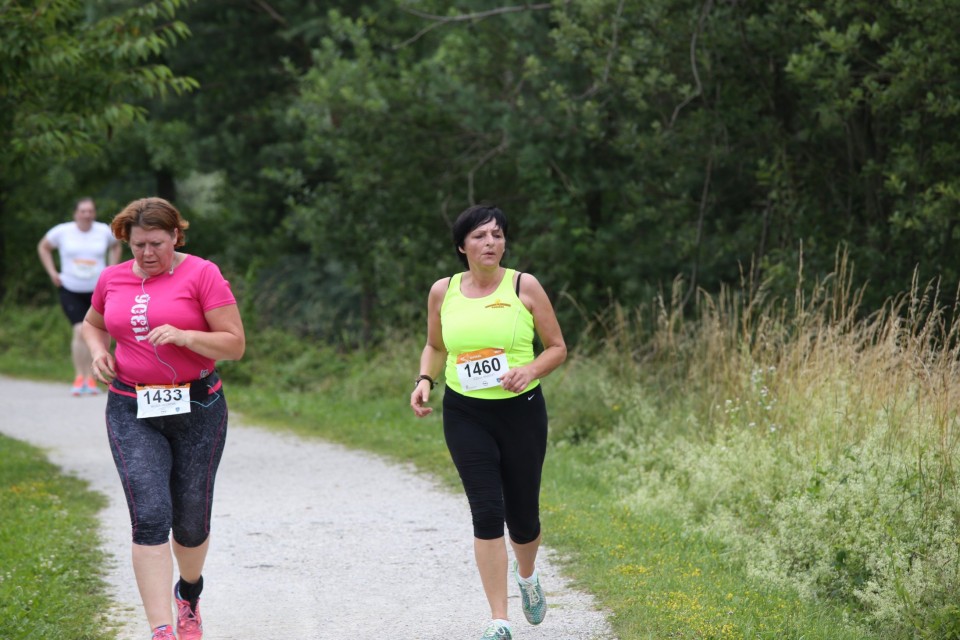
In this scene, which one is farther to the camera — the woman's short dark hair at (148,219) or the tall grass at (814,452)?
the tall grass at (814,452)

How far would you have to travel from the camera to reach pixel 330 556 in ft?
23.9

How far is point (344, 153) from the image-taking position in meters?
17.2

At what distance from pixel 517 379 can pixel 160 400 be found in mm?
1485

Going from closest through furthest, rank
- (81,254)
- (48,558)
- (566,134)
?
(48,558), (81,254), (566,134)

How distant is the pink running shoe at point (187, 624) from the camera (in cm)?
545

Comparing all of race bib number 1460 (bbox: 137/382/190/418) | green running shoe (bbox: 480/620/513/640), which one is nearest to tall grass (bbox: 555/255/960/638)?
green running shoe (bbox: 480/620/513/640)

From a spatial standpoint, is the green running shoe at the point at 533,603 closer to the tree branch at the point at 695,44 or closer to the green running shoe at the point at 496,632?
the green running shoe at the point at 496,632

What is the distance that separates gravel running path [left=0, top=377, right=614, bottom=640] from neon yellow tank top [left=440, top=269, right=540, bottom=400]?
1226 mm

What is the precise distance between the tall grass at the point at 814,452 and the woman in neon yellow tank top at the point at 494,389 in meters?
1.67

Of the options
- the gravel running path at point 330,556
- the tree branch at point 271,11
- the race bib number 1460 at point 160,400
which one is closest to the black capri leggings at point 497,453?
the gravel running path at point 330,556

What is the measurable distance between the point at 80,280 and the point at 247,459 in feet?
12.1

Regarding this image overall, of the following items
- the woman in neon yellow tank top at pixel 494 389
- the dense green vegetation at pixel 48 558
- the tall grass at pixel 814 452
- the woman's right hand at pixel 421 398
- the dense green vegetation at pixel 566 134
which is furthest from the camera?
the dense green vegetation at pixel 566 134

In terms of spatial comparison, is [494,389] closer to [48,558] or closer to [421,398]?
[421,398]

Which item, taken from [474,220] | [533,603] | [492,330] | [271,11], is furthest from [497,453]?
[271,11]
